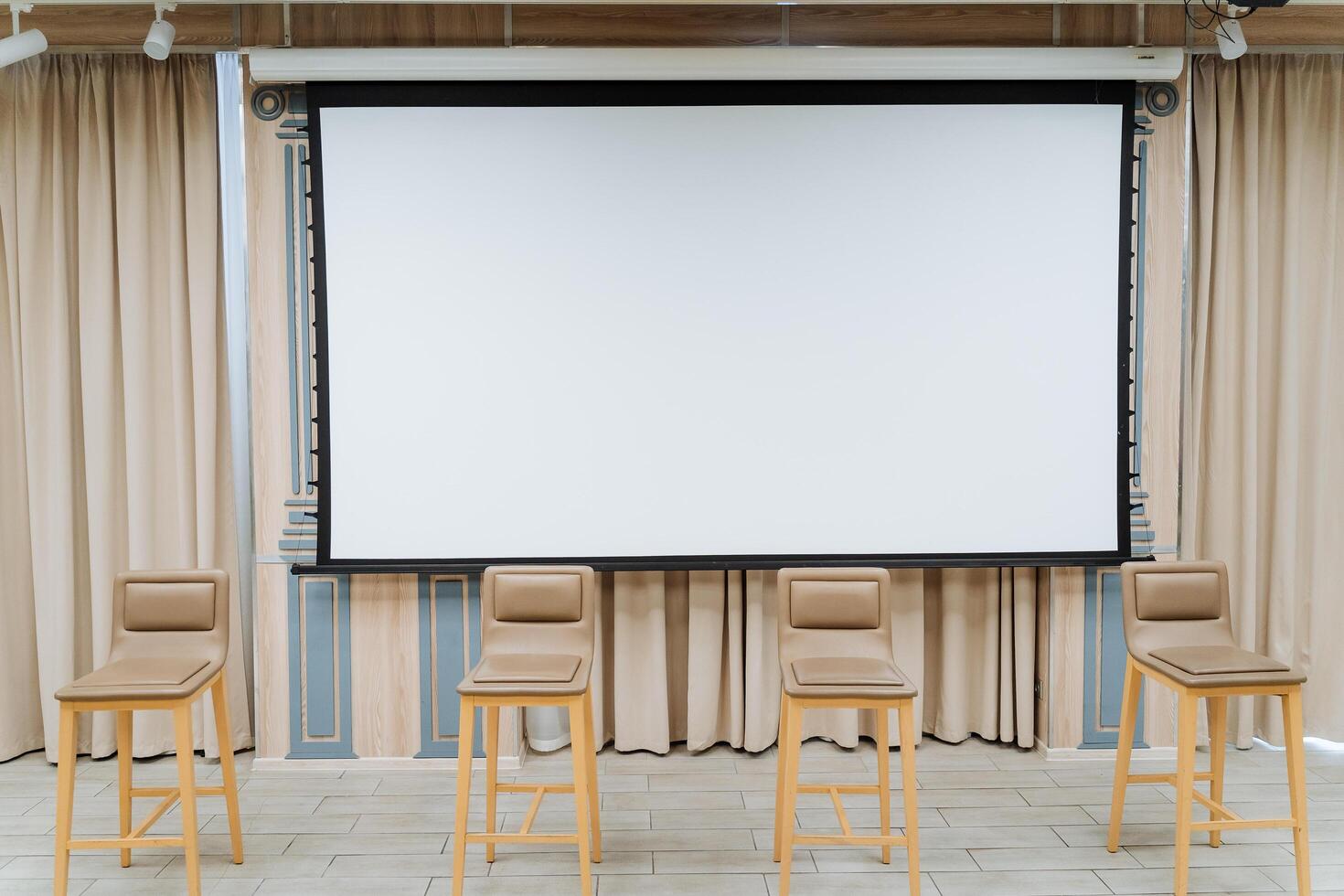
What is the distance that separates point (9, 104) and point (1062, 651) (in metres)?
4.76

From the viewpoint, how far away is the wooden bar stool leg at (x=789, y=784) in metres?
2.42

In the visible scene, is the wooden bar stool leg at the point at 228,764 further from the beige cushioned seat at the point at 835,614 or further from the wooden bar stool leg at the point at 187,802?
the beige cushioned seat at the point at 835,614

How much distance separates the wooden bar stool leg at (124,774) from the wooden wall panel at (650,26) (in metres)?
2.76

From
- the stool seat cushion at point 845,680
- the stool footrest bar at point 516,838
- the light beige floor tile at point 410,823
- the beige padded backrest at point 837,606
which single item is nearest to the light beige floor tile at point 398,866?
the light beige floor tile at point 410,823

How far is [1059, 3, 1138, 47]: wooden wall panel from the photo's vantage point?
133 inches

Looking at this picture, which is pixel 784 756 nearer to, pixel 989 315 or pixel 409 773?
pixel 409 773

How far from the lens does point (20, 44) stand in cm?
303

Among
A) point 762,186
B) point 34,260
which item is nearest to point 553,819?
point 762,186

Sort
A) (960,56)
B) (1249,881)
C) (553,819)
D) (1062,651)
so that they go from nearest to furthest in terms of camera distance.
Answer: (1249,881) → (553,819) → (960,56) → (1062,651)

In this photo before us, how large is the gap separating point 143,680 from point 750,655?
2.11 metres

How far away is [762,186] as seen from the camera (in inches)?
130

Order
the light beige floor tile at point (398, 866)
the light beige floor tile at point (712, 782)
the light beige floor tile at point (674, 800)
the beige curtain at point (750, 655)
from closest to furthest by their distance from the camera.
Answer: the light beige floor tile at point (398, 866) < the light beige floor tile at point (674, 800) < the light beige floor tile at point (712, 782) < the beige curtain at point (750, 655)

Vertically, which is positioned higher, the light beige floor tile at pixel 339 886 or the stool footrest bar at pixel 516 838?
the stool footrest bar at pixel 516 838

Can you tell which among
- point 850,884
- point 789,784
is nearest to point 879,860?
point 850,884
